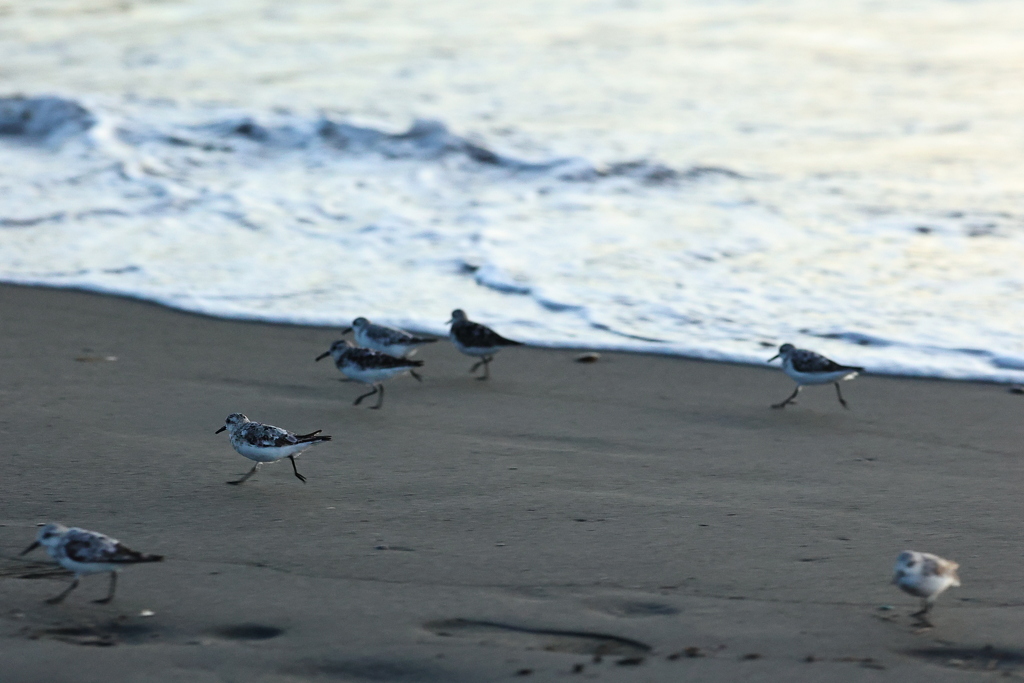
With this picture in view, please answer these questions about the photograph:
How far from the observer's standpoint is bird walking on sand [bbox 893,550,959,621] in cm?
370

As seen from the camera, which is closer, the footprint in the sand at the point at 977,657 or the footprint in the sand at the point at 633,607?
the footprint in the sand at the point at 977,657

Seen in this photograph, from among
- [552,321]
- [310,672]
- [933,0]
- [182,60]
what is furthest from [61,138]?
[933,0]

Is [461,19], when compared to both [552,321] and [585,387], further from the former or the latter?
[585,387]

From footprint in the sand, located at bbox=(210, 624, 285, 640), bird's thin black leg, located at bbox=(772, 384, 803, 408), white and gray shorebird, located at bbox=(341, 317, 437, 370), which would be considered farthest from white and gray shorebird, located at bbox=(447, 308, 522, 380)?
footprint in the sand, located at bbox=(210, 624, 285, 640)

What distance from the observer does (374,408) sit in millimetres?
6445

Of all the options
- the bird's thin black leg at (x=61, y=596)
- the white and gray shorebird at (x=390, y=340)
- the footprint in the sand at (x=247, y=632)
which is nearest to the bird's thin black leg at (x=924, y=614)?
the footprint in the sand at (x=247, y=632)

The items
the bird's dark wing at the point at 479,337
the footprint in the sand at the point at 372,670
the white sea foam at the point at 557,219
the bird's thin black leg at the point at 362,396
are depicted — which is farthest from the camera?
the white sea foam at the point at 557,219

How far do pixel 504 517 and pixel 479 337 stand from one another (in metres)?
2.31

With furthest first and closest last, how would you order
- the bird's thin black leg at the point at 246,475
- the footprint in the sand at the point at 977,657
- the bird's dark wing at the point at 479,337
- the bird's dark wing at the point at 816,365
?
the bird's dark wing at the point at 479,337, the bird's dark wing at the point at 816,365, the bird's thin black leg at the point at 246,475, the footprint in the sand at the point at 977,657

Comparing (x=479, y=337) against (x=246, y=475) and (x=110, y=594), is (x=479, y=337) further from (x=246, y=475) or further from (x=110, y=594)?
(x=110, y=594)

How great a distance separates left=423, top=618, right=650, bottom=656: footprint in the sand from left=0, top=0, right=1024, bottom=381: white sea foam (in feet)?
12.6

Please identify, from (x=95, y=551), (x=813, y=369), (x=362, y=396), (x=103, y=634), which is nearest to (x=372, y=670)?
(x=103, y=634)

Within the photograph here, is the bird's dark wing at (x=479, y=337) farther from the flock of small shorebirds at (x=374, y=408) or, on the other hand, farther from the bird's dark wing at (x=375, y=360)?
the bird's dark wing at (x=375, y=360)

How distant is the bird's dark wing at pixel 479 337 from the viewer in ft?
22.7
